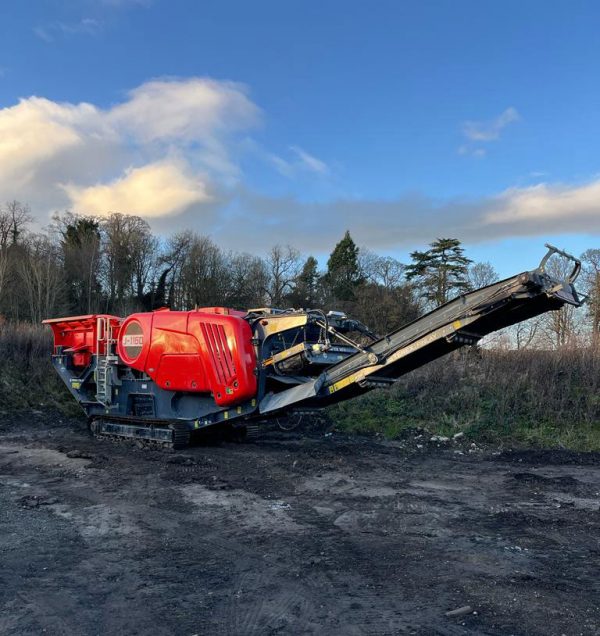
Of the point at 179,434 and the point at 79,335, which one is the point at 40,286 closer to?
the point at 79,335

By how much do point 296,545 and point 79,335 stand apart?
342 inches

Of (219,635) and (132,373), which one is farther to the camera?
(132,373)

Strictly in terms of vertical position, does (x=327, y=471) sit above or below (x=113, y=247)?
below

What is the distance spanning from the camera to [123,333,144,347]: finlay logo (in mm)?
10969

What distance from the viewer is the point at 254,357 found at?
982cm

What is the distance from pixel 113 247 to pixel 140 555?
135 feet

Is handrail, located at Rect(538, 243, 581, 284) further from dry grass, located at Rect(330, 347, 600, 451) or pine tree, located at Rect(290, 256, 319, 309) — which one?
pine tree, located at Rect(290, 256, 319, 309)

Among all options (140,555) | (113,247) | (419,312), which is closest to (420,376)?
(140,555)

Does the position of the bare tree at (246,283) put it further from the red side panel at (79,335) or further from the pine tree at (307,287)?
the red side panel at (79,335)

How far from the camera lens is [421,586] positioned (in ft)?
14.8

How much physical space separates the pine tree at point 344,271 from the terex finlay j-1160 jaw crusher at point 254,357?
3188 centimetres

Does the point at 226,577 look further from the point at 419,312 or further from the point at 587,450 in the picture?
the point at 419,312

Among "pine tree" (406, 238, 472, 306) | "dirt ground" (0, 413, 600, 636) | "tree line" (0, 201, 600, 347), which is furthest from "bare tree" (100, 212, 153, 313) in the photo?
"dirt ground" (0, 413, 600, 636)

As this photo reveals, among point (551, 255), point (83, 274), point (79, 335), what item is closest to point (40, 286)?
point (83, 274)
